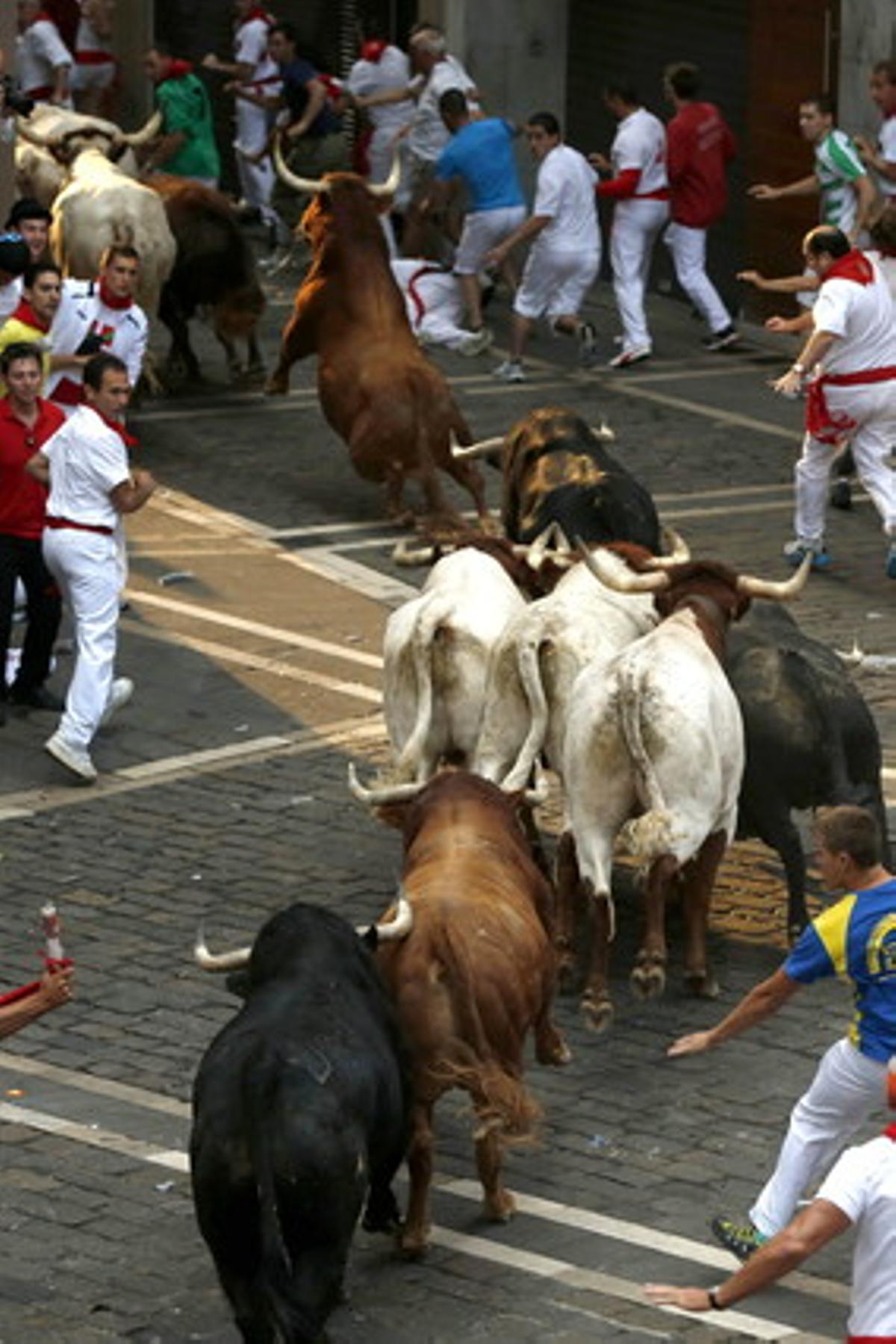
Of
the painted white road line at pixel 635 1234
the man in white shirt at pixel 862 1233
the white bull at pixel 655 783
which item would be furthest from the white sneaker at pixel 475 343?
the man in white shirt at pixel 862 1233

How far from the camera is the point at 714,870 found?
44.6 feet

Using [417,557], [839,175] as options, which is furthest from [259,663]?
[839,175]

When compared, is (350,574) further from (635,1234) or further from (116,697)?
(635,1234)

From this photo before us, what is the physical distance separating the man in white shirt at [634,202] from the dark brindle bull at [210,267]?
284cm

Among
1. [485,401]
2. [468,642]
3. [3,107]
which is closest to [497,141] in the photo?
[485,401]

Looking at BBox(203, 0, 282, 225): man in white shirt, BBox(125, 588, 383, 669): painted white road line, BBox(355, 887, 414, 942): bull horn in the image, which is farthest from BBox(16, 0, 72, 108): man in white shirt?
BBox(355, 887, 414, 942): bull horn

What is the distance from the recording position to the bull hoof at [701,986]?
13.6 meters

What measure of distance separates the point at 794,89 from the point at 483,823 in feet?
50.0

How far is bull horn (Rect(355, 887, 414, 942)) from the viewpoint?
11.2 meters

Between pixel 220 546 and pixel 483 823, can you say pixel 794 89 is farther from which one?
pixel 483 823

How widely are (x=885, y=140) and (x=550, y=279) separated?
8.54 feet

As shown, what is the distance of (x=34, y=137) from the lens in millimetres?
24344

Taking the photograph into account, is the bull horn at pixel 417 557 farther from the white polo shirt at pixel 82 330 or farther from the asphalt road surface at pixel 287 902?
the white polo shirt at pixel 82 330

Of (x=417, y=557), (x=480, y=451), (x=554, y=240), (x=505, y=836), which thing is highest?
(x=505, y=836)
